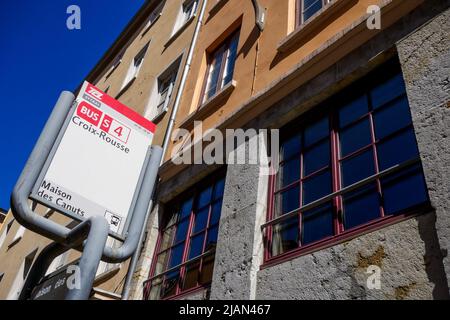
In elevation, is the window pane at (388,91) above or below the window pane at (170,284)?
above

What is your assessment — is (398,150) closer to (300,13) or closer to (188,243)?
(188,243)

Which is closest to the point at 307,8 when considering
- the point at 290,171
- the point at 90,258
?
the point at 290,171

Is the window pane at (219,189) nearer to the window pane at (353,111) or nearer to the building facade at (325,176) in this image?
the building facade at (325,176)

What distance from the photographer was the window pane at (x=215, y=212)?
605 cm

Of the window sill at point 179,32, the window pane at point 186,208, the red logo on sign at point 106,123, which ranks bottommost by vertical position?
the red logo on sign at point 106,123

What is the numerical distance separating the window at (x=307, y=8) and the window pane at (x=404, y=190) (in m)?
3.73

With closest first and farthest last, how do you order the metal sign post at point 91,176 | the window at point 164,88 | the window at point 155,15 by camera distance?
the metal sign post at point 91,176 → the window at point 164,88 → the window at point 155,15

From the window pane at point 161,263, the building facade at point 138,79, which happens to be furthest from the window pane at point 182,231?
the building facade at point 138,79

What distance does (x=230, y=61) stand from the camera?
28.1ft

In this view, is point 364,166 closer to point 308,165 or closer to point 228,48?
point 308,165

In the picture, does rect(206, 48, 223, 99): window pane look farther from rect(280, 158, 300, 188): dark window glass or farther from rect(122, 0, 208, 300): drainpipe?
rect(280, 158, 300, 188): dark window glass

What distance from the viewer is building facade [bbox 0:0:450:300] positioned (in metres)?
3.47

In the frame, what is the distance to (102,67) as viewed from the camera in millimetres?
19812

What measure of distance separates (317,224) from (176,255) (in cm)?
280
